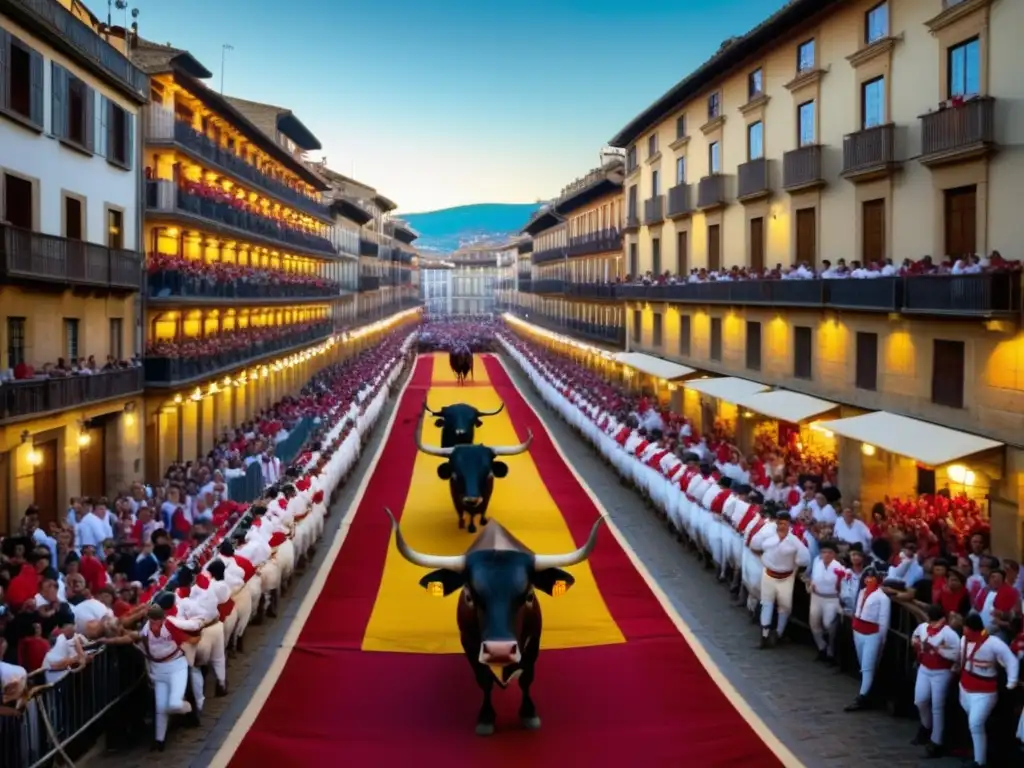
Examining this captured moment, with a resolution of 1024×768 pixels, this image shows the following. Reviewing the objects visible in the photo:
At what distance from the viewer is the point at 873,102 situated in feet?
82.7

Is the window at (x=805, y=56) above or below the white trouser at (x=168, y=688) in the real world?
above

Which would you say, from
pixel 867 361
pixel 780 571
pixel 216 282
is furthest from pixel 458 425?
pixel 780 571

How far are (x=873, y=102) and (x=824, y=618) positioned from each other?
1461cm

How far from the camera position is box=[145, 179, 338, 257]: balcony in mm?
33250

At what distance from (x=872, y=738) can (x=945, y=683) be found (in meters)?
1.15

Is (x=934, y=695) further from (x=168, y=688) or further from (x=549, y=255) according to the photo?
(x=549, y=255)

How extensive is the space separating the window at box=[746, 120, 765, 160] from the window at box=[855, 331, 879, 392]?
936cm

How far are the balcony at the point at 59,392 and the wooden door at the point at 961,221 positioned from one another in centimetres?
1814

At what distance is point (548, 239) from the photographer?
95.3 m

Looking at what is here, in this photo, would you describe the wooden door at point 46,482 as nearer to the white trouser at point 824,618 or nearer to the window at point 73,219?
the window at point 73,219

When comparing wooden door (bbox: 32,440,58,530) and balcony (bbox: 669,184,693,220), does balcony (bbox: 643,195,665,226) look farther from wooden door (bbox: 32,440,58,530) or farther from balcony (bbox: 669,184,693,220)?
wooden door (bbox: 32,440,58,530)

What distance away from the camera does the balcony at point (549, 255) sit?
79081 mm

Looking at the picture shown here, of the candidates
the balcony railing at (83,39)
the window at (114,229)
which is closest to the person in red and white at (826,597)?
the balcony railing at (83,39)

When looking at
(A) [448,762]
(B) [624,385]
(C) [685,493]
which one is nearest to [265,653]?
(A) [448,762]
